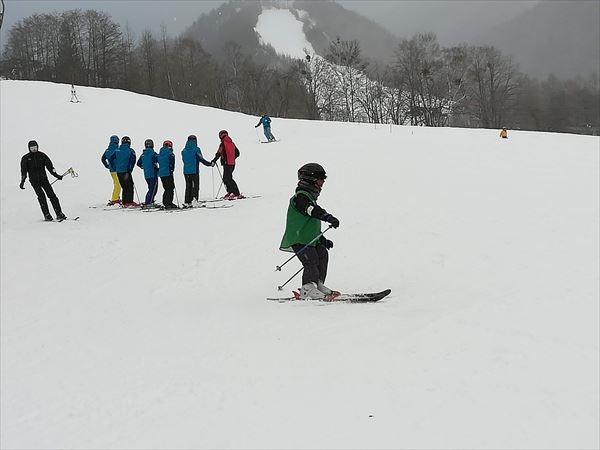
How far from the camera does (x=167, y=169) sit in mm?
12430

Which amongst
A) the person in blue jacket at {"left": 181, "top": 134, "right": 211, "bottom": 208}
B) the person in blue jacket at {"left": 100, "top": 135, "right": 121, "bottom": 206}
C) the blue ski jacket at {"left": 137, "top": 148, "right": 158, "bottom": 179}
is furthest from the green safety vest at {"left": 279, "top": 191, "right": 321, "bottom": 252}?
the person in blue jacket at {"left": 100, "top": 135, "right": 121, "bottom": 206}

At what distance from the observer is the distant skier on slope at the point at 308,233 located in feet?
19.3

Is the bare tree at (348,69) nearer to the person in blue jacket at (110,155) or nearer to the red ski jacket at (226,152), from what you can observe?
the red ski jacket at (226,152)

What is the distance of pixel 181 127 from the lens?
30562mm

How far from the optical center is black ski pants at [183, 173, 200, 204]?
1278cm

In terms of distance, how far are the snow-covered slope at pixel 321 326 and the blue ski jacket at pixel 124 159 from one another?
1.25m

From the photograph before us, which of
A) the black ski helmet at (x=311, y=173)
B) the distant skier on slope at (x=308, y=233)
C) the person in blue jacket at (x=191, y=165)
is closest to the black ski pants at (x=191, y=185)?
the person in blue jacket at (x=191, y=165)

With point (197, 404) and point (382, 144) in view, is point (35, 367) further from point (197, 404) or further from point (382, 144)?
point (382, 144)

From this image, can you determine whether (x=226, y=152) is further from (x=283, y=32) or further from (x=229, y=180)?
(x=283, y=32)

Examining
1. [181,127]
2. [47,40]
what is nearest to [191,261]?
[181,127]

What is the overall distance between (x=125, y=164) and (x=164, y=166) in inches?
54.1

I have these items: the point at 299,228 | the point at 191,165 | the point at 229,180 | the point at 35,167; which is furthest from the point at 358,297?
the point at 35,167

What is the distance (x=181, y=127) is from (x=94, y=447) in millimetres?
28725

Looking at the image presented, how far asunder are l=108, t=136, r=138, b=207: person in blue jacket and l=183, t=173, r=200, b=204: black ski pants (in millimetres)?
1596
